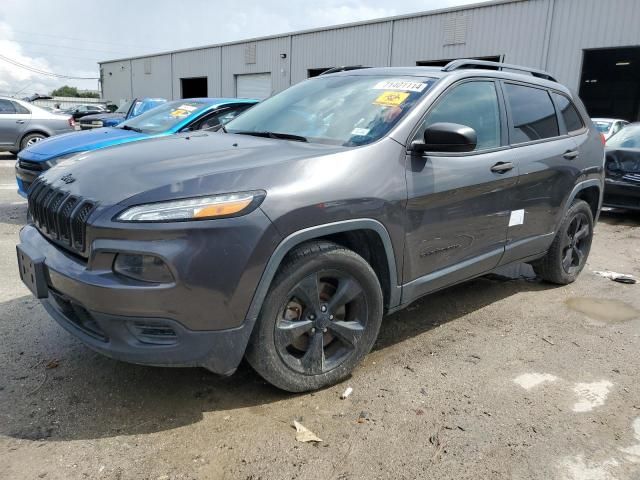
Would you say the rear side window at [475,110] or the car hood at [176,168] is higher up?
the rear side window at [475,110]

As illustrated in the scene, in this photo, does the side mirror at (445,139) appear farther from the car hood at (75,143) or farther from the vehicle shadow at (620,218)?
the vehicle shadow at (620,218)

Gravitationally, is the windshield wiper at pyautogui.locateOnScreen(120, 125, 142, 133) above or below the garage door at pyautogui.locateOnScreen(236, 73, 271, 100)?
below

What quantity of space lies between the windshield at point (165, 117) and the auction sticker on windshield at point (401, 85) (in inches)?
154

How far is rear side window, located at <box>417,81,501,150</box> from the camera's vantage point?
3340mm

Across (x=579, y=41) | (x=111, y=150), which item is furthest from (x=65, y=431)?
(x=579, y=41)

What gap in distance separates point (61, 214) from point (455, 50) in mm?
18855

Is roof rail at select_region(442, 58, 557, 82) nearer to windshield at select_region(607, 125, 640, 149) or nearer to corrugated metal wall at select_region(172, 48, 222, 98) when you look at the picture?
windshield at select_region(607, 125, 640, 149)

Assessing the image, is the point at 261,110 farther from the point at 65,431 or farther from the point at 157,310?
the point at 65,431

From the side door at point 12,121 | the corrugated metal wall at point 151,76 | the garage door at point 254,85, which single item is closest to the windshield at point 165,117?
the side door at point 12,121

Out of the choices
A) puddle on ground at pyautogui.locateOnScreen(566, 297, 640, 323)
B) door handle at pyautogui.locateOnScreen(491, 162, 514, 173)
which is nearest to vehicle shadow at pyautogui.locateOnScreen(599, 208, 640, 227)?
puddle on ground at pyautogui.locateOnScreen(566, 297, 640, 323)

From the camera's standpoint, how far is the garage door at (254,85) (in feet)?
90.2

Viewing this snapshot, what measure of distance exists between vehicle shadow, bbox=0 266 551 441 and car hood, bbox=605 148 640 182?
611 cm

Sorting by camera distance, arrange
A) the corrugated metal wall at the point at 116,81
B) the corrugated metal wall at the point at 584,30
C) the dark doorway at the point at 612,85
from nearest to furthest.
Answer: the corrugated metal wall at the point at 584,30 < the dark doorway at the point at 612,85 < the corrugated metal wall at the point at 116,81

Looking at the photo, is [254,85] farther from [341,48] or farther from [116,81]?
[116,81]
